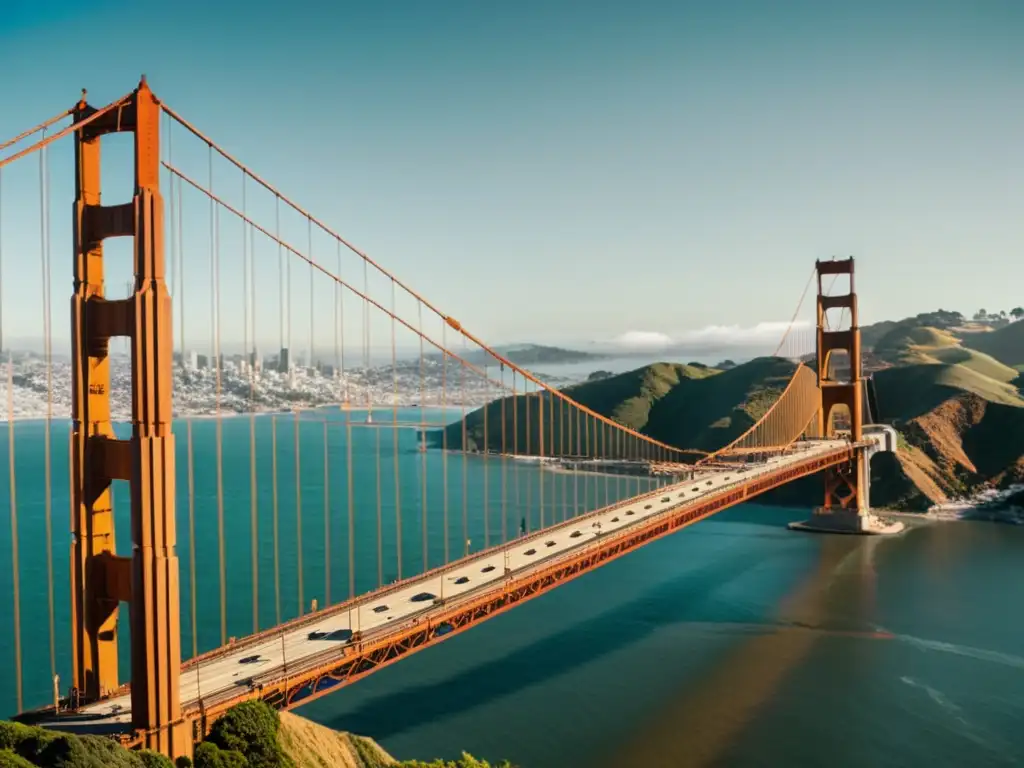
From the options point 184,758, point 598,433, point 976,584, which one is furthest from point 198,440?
point 184,758

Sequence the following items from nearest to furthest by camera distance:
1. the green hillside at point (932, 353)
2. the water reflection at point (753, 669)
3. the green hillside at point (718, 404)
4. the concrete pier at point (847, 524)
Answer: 1. the water reflection at point (753, 669)
2. the concrete pier at point (847, 524)
3. the green hillside at point (718, 404)
4. the green hillside at point (932, 353)

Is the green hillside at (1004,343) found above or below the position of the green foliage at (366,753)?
above

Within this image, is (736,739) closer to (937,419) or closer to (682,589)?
(682,589)

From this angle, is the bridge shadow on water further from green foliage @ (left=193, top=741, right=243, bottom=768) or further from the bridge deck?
green foliage @ (left=193, top=741, right=243, bottom=768)

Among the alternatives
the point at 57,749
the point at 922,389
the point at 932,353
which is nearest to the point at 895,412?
the point at 922,389

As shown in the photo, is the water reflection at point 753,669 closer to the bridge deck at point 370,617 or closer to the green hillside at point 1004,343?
the bridge deck at point 370,617

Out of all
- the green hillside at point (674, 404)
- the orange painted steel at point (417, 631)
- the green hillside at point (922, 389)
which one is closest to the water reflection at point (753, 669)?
the orange painted steel at point (417, 631)

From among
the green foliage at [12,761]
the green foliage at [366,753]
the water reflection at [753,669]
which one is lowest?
the water reflection at [753,669]
